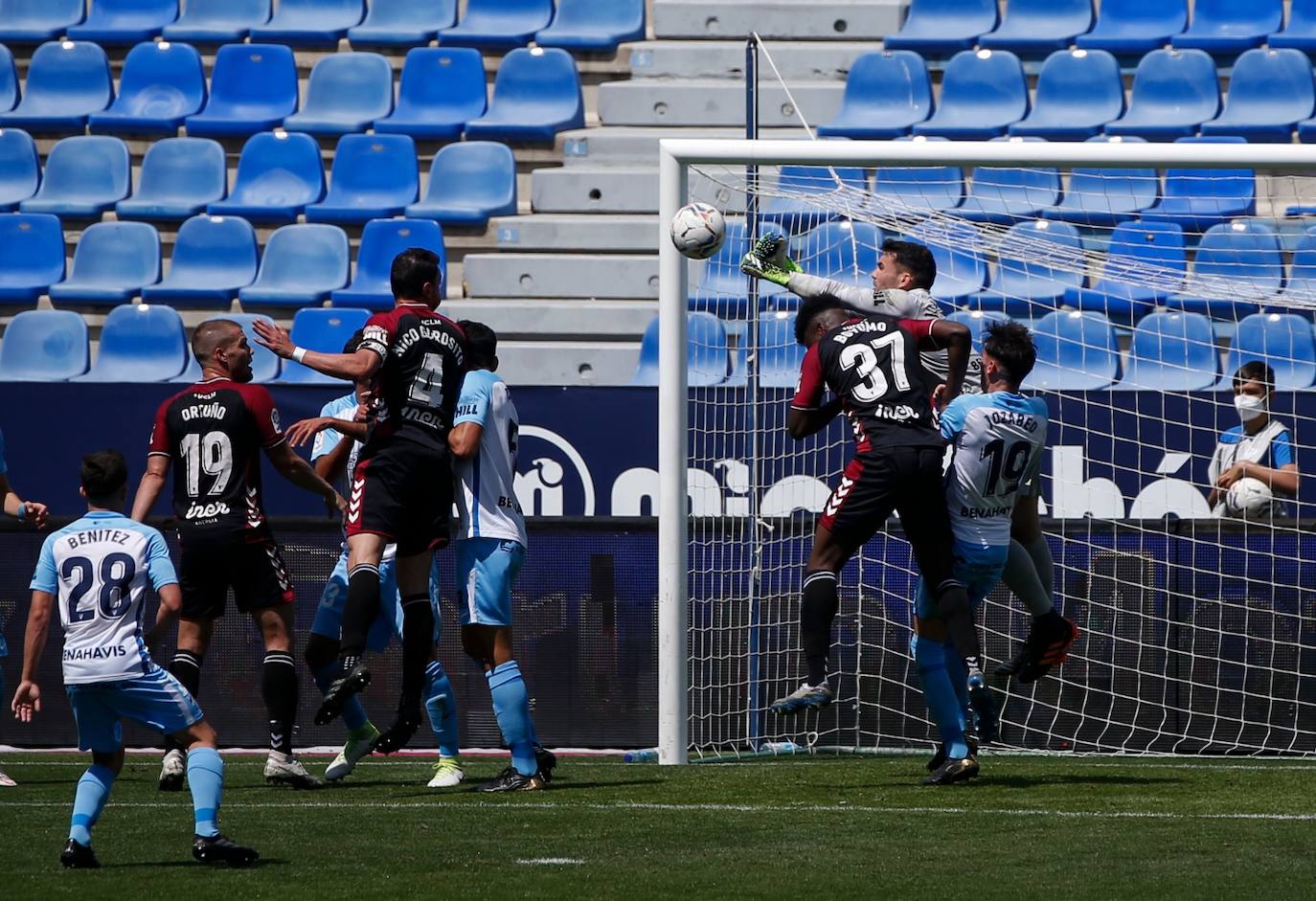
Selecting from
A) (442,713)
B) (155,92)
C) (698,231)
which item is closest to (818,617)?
(442,713)

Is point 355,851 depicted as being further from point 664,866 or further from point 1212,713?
point 1212,713

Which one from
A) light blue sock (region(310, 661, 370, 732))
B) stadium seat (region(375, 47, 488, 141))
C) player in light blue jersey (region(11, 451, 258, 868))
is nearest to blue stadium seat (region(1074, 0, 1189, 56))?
stadium seat (region(375, 47, 488, 141))

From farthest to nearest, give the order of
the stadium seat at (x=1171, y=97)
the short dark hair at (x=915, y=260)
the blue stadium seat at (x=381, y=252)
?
the stadium seat at (x=1171, y=97) < the blue stadium seat at (x=381, y=252) < the short dark hair at (x=915, y=260)

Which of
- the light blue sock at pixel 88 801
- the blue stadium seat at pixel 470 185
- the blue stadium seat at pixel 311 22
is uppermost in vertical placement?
the blue stadium seat at pixel 311 22

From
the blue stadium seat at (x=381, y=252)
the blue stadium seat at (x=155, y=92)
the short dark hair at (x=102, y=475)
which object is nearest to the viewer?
the short dark hair at (x=102, y=475)

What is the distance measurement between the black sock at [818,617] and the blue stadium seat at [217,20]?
10.6 m

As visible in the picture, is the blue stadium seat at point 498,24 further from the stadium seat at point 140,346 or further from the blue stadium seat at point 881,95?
the stadium seat at point 140,346

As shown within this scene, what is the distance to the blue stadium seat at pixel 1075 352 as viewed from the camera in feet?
36.9

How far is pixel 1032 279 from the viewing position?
490 inches

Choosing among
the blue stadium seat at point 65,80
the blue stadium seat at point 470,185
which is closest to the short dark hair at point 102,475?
the blue stadium seat at point 470,185

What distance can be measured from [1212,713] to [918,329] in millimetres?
3172

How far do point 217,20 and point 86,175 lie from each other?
210 cm

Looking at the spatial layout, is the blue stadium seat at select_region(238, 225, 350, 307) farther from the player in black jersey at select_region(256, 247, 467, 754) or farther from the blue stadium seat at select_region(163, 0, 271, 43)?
the player in black jersey at select_region(256, 247, 467, 754)

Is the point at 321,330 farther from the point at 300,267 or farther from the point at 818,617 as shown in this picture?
the point at 818,617
